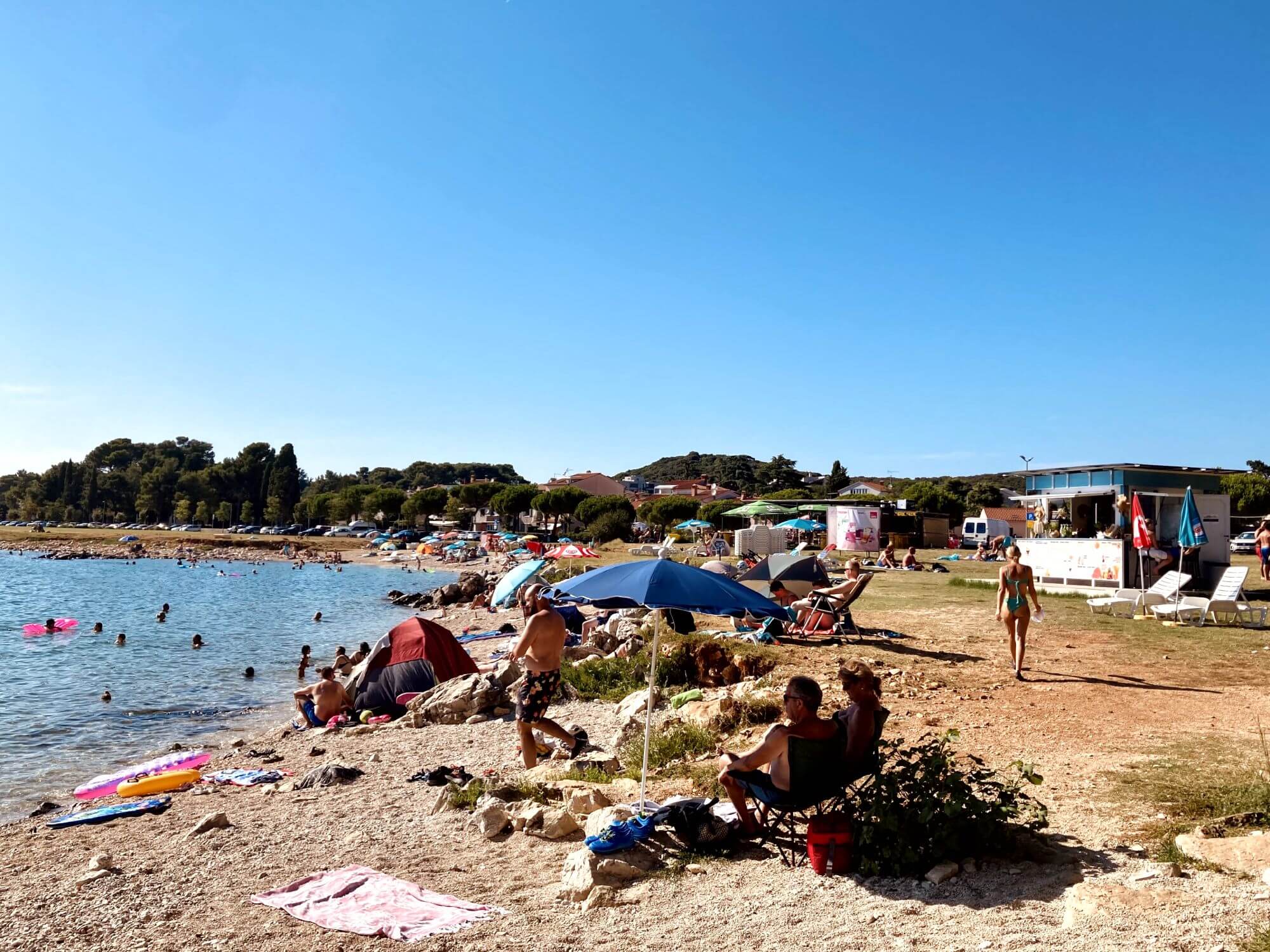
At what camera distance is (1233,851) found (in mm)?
4320

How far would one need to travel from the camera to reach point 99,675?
18156mm

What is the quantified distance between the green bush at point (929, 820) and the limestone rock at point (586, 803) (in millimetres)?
1957

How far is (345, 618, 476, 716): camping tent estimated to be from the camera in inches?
503

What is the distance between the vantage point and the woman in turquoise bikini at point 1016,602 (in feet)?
32.5

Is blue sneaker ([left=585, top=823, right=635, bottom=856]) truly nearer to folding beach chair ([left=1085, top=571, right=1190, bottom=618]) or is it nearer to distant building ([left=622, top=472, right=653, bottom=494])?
folding beach chair ([left=1085, top=571, right=1190, bottom=618])

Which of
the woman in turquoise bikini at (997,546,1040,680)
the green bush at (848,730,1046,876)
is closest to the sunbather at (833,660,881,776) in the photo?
the green bush at (848,730,1046,876)

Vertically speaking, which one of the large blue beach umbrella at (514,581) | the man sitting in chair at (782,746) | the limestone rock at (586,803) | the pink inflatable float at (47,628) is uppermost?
the large blue beach umbrella at (514,581)

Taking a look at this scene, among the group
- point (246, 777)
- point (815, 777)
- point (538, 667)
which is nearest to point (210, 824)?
point (246, 777)

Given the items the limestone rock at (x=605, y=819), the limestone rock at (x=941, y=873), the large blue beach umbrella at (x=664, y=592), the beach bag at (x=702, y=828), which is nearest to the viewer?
the limestone rock at (x=941, y=873)

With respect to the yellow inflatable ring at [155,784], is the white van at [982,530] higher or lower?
higher

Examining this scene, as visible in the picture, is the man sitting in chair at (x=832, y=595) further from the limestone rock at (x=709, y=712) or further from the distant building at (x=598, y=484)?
the distant building at (x=598, y=484)

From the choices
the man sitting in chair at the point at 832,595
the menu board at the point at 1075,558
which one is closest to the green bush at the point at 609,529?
the menu board at the point at 1075,558

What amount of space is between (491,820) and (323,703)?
7.09 metres

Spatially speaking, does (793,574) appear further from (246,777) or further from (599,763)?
(246,777)
